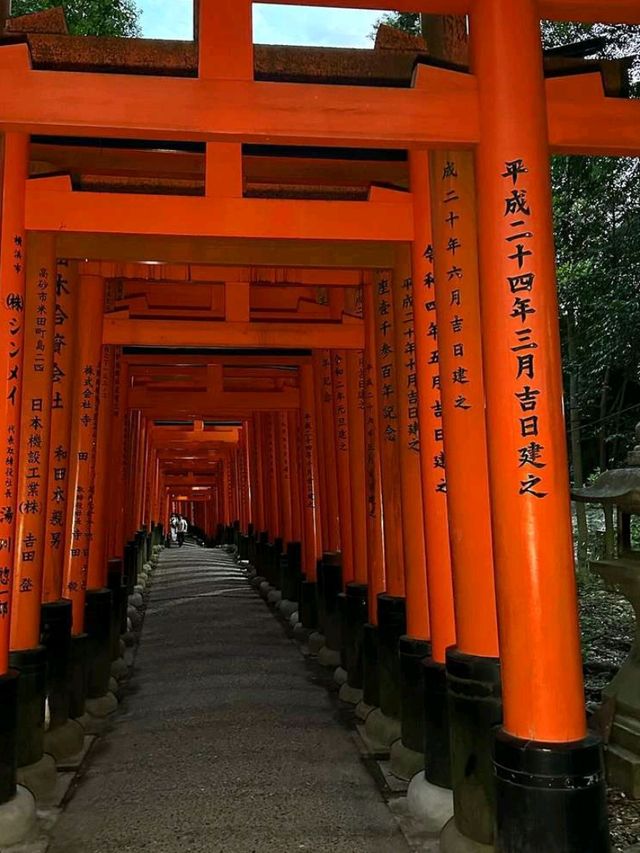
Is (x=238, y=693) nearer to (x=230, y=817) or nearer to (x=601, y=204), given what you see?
(x=230, y=817)

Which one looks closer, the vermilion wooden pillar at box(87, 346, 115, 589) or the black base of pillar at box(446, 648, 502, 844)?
the black base of pillar at box(446, 648, 502, 844)

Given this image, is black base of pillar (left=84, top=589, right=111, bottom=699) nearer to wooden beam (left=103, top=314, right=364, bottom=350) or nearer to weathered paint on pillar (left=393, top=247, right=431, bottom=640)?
wooden beam (left=103, top=314, right=364, bottom=350)

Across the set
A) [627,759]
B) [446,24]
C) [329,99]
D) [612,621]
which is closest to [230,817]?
[627,759]

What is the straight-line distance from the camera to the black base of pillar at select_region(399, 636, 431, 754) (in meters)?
4.36

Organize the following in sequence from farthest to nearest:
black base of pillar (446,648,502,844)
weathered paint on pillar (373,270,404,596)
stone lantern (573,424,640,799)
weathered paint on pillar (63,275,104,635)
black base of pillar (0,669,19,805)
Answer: weathered paint on pillar (63,275,104,635), weathered paint on pillar (373,270,404,596), stone lantern (573,424,640,799), black base of pillar (0,669,19,805), black base of pillar (446,648,502,844)

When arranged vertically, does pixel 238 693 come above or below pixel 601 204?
below

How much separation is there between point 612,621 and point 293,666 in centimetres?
456

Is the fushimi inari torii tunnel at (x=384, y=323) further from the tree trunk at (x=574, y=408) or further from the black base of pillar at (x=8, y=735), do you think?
the tree trunk at (x=574, y=408)

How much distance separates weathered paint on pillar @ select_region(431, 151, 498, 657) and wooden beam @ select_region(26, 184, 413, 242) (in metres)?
0.86

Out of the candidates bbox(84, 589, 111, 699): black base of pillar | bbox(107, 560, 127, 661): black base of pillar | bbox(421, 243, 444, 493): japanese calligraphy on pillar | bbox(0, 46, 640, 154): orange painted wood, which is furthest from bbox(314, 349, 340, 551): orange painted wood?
bbox(0, 46, 640, 154): orange painted wood

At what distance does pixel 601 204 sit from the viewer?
960 cm

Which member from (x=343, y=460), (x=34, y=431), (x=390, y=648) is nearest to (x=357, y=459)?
(x=343, y=460)

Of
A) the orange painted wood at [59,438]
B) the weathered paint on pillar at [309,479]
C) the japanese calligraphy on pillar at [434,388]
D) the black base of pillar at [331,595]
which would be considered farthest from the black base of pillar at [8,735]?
the weathered paint on pillar at [309,479]

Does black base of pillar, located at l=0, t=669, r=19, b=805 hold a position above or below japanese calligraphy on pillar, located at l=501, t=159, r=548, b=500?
below
